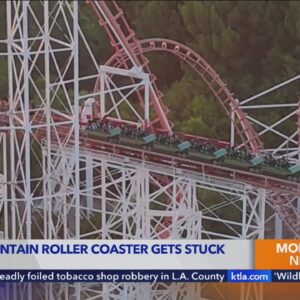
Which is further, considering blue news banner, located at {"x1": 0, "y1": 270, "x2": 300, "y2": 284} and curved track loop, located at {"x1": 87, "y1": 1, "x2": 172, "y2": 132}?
blue news banner, located at {"x1": 0, "y1": 270, "x2": 300, "y2": 284}

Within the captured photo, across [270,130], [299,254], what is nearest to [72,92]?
[270,130]

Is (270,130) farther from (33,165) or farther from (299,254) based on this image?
(33,165)

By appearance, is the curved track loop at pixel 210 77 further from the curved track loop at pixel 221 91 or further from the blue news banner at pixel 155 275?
the blue news banner at pixel 155 275

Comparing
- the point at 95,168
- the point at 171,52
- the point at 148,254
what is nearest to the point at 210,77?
the point at 171,52

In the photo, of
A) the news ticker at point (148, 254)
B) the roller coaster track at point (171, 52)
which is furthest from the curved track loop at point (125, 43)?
the news ticker at point (148, 254)

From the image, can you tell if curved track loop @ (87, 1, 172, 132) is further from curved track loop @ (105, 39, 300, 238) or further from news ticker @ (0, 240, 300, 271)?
news ticker @ (0, 240, 300, 271)

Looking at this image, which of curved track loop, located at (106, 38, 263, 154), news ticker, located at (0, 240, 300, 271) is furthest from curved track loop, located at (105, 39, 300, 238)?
news ticker, located at (0, 240, 300, 271)
